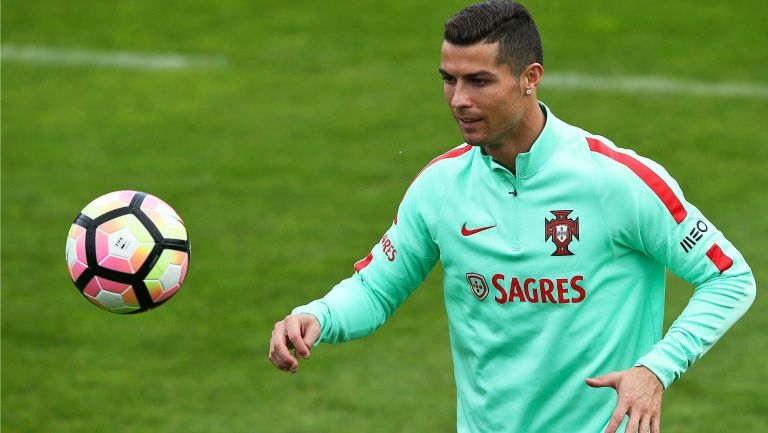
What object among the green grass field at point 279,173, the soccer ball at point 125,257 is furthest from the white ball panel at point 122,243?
the green grass field at point 279,173

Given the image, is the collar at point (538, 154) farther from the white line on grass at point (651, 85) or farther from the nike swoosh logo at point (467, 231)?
the white line on grass at point (651, 85)

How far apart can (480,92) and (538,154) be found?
1.19 ft

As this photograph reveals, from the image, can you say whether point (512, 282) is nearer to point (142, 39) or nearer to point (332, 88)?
point (332, 88)

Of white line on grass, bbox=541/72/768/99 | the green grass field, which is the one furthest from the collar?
white line on grass, bbox=541/72/768/99

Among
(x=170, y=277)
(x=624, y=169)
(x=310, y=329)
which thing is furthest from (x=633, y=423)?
(x=170, y=277)

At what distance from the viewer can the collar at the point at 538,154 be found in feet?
18.0

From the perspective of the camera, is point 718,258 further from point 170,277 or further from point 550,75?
point 550,75

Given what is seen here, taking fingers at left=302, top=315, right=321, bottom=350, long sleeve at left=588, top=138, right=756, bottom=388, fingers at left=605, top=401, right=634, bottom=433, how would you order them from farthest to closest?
1. fingers at left=302, top=315, right=321, bottom=350
2. long sleeve at left=588, top=138, right=756, bottom=388
3. fingers at left=605, top=401, right=634, bottom=433

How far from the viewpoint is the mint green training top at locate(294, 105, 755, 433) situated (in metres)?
5.32

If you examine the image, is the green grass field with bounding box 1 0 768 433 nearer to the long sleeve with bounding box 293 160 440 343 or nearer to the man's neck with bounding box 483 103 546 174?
the long sleeve with bounding box 293 160 440 343

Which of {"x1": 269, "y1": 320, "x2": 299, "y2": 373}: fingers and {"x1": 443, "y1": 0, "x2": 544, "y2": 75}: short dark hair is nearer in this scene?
{"x1": 269, "y1": 320, "x2": 299, "y2": 373}: fingers

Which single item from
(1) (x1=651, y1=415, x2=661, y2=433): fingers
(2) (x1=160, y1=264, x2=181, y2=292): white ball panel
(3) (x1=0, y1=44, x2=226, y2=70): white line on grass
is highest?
(3) (x1=0, y1=44, x2=226, y2=70): white line on grass

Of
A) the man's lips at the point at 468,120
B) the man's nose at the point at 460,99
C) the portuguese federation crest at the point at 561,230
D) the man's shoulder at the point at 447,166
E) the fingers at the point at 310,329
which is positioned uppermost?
the man's nose at the point at 460,99

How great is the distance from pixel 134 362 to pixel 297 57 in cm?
751
